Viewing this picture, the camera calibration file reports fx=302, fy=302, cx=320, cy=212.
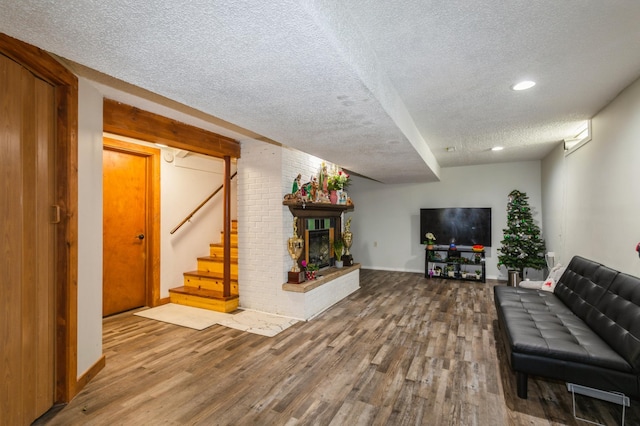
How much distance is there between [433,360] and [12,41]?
3748 mm

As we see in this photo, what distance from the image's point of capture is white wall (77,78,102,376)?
2.33 m

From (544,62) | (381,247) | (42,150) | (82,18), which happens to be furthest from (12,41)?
(381,247)

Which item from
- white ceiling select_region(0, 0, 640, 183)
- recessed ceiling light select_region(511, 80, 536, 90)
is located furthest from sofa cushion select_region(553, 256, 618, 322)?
recessed ceiling light select_region(511, 80, 536, 90)

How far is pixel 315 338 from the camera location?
332 centimetres

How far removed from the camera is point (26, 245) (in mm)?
1860

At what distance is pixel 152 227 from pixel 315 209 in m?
2.40

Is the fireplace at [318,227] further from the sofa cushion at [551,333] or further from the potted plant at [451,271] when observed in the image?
the potted plant at [451,271]

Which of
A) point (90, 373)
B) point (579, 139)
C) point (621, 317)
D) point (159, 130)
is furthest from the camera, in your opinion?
point (579, 139)

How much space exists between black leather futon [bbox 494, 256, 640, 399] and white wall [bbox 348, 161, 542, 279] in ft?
11.8

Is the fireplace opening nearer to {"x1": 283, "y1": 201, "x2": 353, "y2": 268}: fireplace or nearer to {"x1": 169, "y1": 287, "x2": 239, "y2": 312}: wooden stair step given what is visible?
{"x1": 283, "y1": 201, "x2": 353, "y2": 268}: fireplace

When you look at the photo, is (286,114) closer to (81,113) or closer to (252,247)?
(81,113)

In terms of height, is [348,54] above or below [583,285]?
above

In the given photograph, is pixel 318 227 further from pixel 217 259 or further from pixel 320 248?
pixel 217 259

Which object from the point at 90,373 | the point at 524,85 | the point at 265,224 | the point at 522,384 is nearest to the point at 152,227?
the point at 265,224
